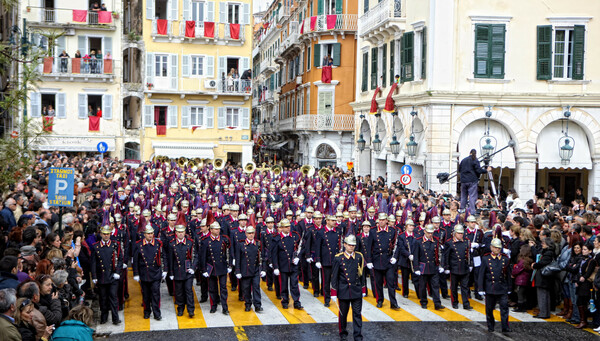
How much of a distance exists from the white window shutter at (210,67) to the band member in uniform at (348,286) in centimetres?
3179

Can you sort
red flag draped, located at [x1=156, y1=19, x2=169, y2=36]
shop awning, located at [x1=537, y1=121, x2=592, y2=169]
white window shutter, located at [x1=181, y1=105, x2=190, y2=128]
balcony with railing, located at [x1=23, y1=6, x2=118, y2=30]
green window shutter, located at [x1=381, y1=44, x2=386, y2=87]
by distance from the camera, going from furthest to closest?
white window shutter, located at [x1=181, y1=105, x2=190, y2=128]
red flag draped, located at [x1=156, y1=19, x2=169, y2=36]
balcony with railing, located at [x1=23, y1=6, x2=118, y2=30]
green window shutter, located at [x1=381, y1=44, x2=386, y2=87]
shop awning, located at [x1=537, y1=121, x2=592, y2=169]

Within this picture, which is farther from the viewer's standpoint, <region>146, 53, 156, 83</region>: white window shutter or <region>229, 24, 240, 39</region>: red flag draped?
<region>229, 24, 240, 39</region>: red flag draped

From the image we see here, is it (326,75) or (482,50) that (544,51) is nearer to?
(482,50)

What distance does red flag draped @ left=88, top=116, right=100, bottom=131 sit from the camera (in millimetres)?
40094

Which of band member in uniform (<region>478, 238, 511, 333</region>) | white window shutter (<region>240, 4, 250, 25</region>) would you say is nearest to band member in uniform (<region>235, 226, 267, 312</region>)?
band member in uniform (<region>478, 238, 511, 333</region>)

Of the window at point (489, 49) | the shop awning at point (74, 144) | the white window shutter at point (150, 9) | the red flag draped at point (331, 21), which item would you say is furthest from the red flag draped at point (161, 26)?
the window at point (489, 49)

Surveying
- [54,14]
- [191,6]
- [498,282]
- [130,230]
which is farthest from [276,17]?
[498,282]

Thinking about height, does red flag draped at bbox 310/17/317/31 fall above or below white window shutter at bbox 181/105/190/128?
above

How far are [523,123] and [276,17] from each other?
1661 inches

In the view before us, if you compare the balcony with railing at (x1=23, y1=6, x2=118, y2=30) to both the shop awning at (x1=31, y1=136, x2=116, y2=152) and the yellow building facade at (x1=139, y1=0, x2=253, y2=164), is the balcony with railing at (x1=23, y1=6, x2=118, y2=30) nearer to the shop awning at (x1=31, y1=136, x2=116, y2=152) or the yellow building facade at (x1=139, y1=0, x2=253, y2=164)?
the yellow building facade at (x1=139, y1=0, x2=253, y2=164)

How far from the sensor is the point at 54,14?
128 feet

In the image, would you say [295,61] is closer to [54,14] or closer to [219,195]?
[54,14]

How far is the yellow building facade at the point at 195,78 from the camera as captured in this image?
4128 cm

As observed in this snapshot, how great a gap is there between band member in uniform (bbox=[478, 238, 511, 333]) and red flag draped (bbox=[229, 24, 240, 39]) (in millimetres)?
32166
